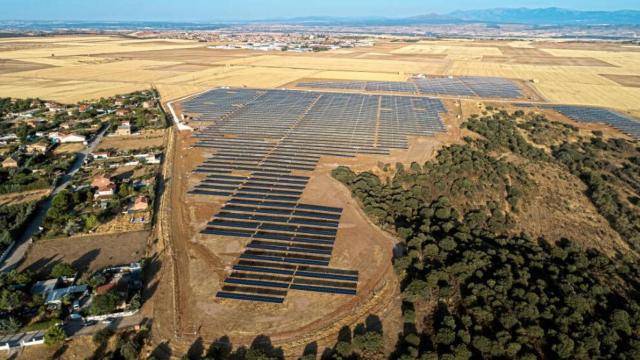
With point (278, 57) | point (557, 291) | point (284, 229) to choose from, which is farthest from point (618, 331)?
point (278, 57)

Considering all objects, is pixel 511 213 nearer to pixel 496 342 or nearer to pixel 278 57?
pixel 496 342

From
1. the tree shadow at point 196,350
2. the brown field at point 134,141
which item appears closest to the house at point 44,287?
the tree shadow at point 196,350

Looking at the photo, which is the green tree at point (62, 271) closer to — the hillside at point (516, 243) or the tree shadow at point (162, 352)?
the tree shadow at point (162, 352)

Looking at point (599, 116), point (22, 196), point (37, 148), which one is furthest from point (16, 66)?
point (599, 116)

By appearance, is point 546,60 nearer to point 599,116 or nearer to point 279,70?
point 599,116

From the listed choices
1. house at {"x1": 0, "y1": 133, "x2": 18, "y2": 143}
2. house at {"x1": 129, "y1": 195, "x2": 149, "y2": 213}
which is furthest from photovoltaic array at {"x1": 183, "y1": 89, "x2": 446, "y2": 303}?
house at {"x1": 0, "y1": 133, "x2": 18, "y2": 143}

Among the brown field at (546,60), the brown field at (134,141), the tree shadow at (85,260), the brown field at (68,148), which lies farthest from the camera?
the brown field at (546,60)
